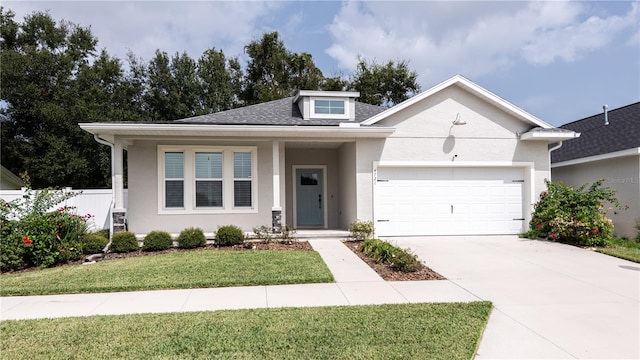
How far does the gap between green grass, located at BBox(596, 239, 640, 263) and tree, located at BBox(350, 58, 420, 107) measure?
19.7 metres

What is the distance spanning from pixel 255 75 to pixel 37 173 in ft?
50.5

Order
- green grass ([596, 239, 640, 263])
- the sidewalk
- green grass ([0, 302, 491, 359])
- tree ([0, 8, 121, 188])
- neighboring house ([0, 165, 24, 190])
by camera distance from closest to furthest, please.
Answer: green grass ([0, 302, 491, 359]) → the sidewalk → green grass ([596, 239, 640, 263]) → neighboring house ([0, 165, 24, 190]) → tree ([0, 8, 121, 188])

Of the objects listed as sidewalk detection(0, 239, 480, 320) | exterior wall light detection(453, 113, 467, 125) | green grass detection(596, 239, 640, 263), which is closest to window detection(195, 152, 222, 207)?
sidewalk detection(0, 239, 480, 320)

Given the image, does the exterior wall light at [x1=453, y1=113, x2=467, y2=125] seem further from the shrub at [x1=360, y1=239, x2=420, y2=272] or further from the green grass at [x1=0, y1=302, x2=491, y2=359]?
the green grass at [x1=0, y1=302, x2=491, y2=359]

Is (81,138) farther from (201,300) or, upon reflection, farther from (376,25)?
(201,300)

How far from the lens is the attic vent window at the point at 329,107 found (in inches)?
494

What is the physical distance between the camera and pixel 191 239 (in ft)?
30.9

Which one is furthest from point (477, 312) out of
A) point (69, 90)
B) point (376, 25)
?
point (69, 90)

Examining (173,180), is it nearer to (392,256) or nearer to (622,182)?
(392,256)

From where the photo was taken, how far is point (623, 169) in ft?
37.2

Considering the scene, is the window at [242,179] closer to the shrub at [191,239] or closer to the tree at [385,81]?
the shrub at [191,239]

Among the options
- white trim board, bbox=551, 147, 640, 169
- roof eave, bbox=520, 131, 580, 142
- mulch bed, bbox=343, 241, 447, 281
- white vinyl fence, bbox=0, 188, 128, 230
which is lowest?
mulch bed, bbox=343, 241, 447, 281

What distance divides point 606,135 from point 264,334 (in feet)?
46.8

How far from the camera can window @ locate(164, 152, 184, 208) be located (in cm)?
1088
